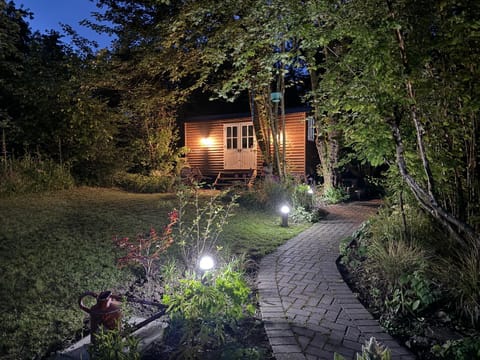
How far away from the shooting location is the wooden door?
14275mm

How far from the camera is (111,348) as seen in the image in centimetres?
193

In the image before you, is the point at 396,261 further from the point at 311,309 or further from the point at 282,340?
the point at 282,340

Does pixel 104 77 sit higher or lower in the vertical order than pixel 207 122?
higher

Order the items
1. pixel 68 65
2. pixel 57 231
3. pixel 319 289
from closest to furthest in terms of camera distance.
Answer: pixel 319 289
pixel 57 231
pixel 68 65

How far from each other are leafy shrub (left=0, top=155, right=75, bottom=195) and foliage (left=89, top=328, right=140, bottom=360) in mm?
7573

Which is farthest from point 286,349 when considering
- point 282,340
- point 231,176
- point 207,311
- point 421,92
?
point 231,176

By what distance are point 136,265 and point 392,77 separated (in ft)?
11.5

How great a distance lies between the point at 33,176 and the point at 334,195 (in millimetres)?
8904

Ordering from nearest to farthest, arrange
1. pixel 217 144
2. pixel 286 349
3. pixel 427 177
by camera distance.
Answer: pixel 286 349
pixel 427 177
pixel 217 144

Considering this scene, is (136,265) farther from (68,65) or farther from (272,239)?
(68,65)

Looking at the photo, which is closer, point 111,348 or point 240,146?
point 111,348

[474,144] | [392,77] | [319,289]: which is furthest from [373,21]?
[319,289]

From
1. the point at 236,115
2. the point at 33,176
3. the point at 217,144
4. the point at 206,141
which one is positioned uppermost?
the point at 236,115

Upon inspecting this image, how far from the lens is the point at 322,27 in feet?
14.4
